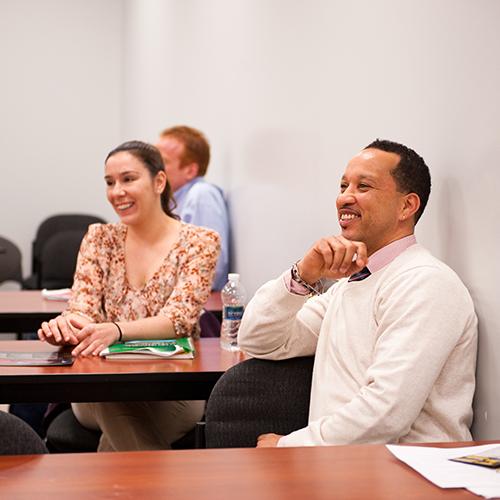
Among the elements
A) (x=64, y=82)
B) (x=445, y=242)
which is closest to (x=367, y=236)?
(x=445, y=242)

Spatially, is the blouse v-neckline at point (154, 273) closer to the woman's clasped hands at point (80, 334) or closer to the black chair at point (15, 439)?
the woman's clasped hands at point (80, 334)

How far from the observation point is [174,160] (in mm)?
5117

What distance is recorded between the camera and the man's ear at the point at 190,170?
5129 mm

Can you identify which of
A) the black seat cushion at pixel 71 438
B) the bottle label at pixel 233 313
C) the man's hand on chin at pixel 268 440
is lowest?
the black seat cushion at pixel 71 438

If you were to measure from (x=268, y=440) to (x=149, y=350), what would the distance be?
2.24 feet

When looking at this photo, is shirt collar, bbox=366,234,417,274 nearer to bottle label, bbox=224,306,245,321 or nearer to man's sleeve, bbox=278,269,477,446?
man's sleeve, bbox=278,269,477,446

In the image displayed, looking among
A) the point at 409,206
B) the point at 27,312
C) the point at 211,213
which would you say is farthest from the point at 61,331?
the point at 211,213

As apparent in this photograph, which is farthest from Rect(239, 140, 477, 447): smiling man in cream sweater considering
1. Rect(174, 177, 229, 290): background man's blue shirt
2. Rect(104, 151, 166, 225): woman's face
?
Rect(174, 177, 229, 290): background man's blue shirt

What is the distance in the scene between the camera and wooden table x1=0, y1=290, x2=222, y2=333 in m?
3.70

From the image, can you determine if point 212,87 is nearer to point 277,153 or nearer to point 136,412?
point 277,153

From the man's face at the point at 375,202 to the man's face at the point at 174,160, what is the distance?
9.44 feet

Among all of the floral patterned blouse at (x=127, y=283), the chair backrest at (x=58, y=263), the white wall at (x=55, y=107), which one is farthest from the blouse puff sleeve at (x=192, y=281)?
the white wall at (x=55, y=107)

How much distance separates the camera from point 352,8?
3029mm

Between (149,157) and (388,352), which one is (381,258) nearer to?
(388,352)
